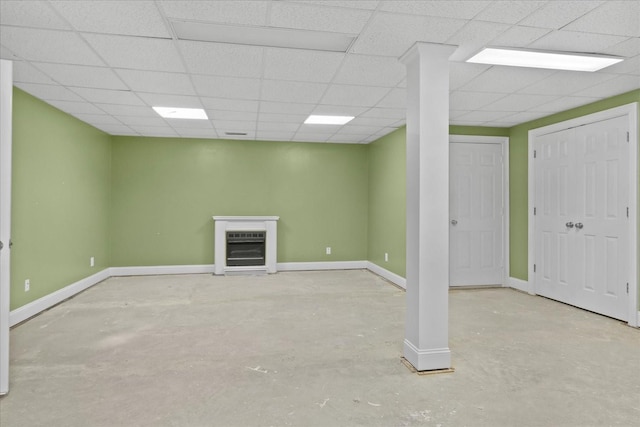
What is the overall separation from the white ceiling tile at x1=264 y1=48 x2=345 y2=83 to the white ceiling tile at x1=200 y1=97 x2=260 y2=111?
923mm

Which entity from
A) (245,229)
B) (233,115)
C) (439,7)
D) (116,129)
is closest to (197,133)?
(116,129)

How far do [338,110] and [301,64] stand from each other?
1.57 meters

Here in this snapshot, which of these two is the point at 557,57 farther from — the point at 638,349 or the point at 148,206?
the point at 148,206

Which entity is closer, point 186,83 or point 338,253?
point 186,83

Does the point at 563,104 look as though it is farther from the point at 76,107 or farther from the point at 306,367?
the point at 76,107

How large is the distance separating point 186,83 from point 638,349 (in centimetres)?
467

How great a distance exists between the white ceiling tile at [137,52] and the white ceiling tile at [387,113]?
7.69ft

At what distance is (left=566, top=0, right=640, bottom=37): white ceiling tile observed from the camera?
2.21m

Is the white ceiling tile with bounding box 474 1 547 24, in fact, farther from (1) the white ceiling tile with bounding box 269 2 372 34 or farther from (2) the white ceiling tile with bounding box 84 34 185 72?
(2) the white ceiling tile with bounding box 84 34 185 72

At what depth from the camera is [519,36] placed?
261cm

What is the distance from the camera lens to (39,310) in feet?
13.8

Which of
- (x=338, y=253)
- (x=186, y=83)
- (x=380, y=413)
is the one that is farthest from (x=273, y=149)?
(x=380, y=413)

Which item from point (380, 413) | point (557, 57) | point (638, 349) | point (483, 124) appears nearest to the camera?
point (380, 413)

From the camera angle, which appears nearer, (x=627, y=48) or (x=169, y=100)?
(x=627, y=48)
